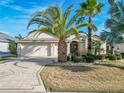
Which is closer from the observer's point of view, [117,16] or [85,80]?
[85,80]

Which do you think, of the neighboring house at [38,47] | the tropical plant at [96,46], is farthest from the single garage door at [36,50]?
the tropical plant at [96,46]

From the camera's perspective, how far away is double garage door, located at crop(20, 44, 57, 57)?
1469 inches

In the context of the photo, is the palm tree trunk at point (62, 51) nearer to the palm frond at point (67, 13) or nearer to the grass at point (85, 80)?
the palm frond at point (67, 13)

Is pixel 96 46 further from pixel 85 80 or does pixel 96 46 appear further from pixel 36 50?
pixel 85 80

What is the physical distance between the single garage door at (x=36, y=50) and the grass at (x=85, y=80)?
19.4 m

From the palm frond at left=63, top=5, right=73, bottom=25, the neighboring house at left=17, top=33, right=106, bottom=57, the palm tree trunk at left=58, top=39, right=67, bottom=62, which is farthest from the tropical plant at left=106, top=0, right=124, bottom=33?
the neighboring house at left=17, top=33, right=106, bottom=57

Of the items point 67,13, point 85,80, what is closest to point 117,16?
point 67,13

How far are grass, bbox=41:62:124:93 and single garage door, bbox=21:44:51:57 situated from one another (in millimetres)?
19416

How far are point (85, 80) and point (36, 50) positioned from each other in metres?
23.3

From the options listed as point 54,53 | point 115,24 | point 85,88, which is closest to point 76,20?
point 115,24

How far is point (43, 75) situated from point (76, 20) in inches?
359

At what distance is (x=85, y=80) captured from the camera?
15008mm

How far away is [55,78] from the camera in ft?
50.2

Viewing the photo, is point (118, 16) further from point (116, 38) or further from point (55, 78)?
point (116, 38)
